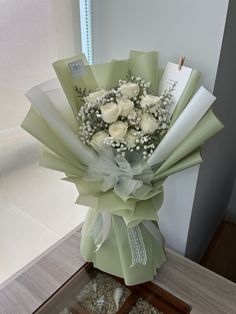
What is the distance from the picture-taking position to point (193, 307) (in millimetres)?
769

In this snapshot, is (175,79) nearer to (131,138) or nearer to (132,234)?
(131,138)

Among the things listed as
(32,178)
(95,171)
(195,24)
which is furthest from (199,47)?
(32,178)

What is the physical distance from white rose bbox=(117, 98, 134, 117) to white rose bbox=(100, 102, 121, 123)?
0.01 meters

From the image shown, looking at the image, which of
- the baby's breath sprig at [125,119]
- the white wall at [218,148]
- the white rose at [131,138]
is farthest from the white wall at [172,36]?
the white rose at [131,138]

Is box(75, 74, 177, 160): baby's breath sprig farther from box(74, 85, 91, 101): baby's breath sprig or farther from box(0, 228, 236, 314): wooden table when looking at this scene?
box(0, 228, 236, 314): wooden table

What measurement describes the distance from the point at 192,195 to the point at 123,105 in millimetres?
449

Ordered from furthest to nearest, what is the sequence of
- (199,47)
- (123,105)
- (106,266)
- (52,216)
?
(52,216) < (106,266) < (199,47) < (123,105)

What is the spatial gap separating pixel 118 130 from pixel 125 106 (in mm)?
56

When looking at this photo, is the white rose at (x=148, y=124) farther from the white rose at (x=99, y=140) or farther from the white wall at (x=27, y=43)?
the white wall at (x=27, y=43)

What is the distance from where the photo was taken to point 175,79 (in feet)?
2.40

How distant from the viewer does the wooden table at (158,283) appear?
771 mm

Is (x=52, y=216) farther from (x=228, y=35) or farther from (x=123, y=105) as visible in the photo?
(x=228, y=35)

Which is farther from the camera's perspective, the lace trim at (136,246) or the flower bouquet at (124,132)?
the lace trim at (136,246)

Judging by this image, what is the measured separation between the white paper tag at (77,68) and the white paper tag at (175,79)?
0.22 metres
